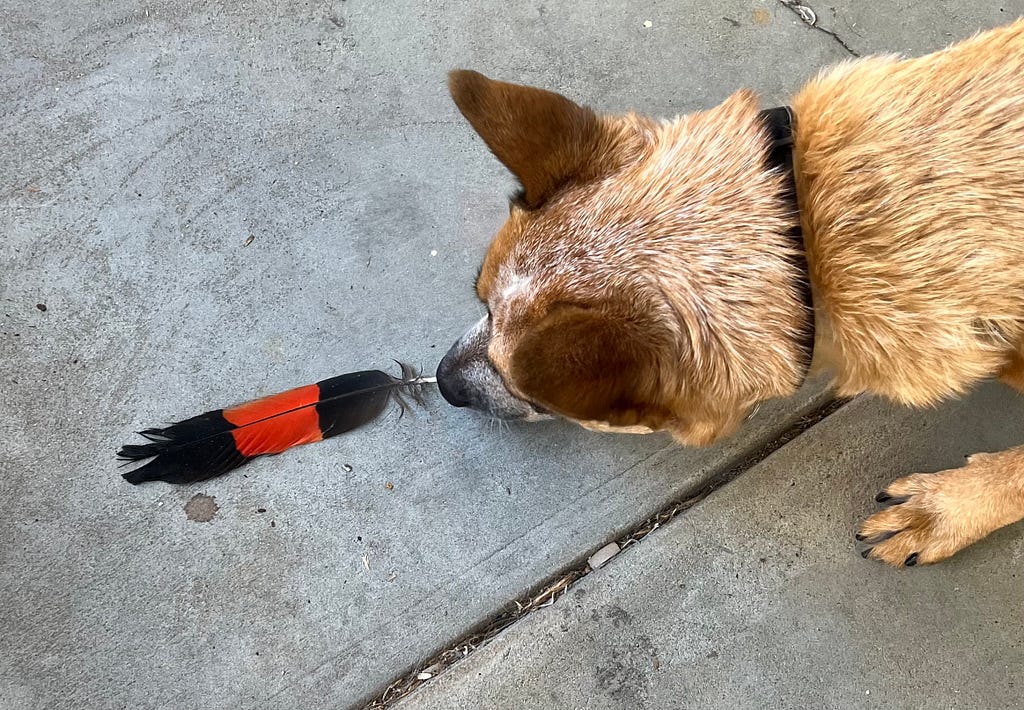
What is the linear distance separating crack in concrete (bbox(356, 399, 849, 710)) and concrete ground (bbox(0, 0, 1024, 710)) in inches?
0.9

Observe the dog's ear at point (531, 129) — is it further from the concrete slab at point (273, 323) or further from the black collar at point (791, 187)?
the concrete slab at point (273, 323)

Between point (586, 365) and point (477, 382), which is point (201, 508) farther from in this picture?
point (586, 365)

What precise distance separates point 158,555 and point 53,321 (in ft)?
3.61

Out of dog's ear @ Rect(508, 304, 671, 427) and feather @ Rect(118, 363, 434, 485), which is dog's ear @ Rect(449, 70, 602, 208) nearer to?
dog's ear @ Rect(508, 304, 671, 427)

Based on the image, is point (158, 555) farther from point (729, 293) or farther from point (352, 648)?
point (729, 293)

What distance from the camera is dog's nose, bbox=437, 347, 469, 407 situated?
248 centimetres

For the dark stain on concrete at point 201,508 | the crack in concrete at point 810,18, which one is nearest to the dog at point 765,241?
the crack in concrete at point 810,18

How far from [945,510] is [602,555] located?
4.28ft

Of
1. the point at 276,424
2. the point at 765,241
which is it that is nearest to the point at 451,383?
the point at 276,424

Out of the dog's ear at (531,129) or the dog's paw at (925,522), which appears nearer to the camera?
the dog's ear at (531,129)

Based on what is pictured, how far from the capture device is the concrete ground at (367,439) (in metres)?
2.65

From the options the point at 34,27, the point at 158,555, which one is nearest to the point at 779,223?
the point at 158,555

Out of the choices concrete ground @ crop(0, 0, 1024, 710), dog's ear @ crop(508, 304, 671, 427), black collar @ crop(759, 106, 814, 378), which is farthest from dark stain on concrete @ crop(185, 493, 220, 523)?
black collar @ crop(759, 106, 814, 378)

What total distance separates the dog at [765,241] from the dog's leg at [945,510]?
0.61 meters
